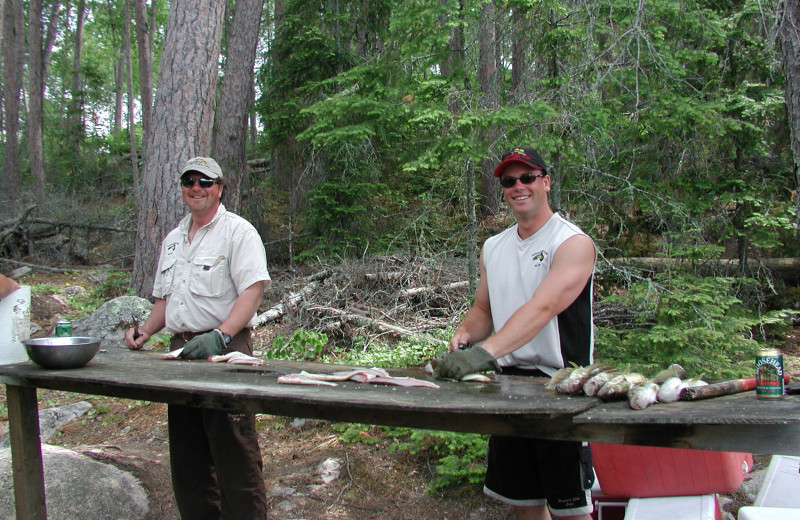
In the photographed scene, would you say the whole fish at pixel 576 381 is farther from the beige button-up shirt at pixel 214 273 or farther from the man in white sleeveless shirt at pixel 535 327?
the beige button-up shirt at pixel 214 273

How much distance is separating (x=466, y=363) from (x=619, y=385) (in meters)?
0.65

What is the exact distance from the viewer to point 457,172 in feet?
25.6

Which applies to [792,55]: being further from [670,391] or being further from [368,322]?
[368,322]

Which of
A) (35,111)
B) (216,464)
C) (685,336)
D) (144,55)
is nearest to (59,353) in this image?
(216,464)

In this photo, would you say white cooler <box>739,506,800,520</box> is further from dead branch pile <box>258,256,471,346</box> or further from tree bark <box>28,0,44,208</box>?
tree bark <box>28,0,44,208</box>

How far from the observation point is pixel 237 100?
10828 mm

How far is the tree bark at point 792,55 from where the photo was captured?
14.5 ft

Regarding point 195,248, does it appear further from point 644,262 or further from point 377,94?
point 644,262

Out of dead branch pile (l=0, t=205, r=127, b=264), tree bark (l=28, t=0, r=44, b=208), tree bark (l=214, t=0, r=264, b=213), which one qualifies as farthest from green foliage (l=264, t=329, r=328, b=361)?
tree bark (l=28, t=0, r=44, b=208)

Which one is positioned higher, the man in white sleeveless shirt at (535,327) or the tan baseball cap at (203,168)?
the tan baseball cap at (203,168)

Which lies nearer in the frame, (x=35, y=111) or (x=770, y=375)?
(x=770, y=375)

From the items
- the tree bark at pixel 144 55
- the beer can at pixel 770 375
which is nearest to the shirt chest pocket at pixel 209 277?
the beer can at pixel 770 375

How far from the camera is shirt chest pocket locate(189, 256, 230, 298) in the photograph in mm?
3570

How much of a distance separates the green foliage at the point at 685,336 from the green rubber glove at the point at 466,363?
7.66 ft
